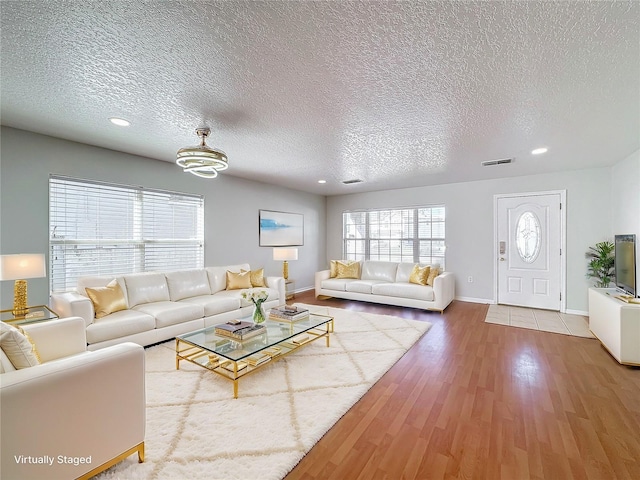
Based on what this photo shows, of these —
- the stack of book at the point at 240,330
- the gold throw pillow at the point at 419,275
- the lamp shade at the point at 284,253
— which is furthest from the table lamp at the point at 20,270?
the gold throw pillow at the point at 419,275

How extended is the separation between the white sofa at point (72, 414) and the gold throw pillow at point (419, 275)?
4.58 m

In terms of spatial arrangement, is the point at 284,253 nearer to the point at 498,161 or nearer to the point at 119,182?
the point at 119,182

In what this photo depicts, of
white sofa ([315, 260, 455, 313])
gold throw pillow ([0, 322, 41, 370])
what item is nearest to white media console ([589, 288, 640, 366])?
white sofa ([315, 260, 455, 313])

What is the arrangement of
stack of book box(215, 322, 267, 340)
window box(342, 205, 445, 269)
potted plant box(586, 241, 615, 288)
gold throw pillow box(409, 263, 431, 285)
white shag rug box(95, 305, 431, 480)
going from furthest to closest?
window box(342, 205, 445, 269)
gold throw pillow box(409, 263, 431, 285)
potted plant box(586, 241, 615, 288)
stack of book box(215, 322, 267, 340)
white shag rug box(95, 305, 431, 480)

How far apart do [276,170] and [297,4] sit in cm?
346

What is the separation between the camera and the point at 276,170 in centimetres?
479

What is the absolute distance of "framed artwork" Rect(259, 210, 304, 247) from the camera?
19.5ft

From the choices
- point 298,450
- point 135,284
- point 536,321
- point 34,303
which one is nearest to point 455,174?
point 536,321

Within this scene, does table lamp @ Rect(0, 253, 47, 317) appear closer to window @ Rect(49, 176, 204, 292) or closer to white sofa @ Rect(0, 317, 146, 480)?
window @ Rect(49, 176, 204, 292)

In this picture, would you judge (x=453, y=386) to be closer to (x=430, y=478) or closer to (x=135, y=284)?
(x=430, y=478)

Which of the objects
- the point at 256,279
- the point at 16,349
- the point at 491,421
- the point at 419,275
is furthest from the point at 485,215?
the point at 16,349

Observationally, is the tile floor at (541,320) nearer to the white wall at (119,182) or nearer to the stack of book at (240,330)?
the stack of book at (240,330)

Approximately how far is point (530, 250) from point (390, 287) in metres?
2.58

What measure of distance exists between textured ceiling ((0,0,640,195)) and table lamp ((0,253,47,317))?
1349 mm
